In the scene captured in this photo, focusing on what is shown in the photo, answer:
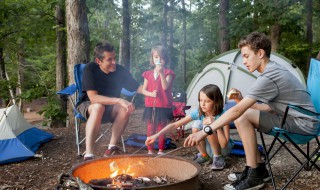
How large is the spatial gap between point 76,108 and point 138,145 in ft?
2.84

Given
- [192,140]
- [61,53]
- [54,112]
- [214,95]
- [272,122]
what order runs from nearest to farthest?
[192,140] < [272,122] < [214,95] < [54,112] < [61,53]

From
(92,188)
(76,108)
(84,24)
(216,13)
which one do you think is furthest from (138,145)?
(216,13)

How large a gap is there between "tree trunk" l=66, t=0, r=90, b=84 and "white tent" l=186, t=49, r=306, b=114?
81.3 inches

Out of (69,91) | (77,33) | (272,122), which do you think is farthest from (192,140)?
(77,33)

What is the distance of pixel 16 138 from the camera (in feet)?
11.2

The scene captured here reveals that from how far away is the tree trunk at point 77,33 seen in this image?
17.2ft

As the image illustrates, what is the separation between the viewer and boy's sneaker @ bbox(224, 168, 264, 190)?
7.60 feet

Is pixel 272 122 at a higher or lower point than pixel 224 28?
lower

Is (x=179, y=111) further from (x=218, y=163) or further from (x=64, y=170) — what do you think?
(x=64, y=170)

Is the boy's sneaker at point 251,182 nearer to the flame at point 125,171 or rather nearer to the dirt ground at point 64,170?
the dirt ground at point 64,170

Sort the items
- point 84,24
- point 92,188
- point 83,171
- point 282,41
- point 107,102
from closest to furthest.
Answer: point 92,188, point 83,171, point 107,102, point 84,24, point 282,41

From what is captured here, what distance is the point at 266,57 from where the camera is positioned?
226cm

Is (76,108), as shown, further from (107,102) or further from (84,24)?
(84,24)

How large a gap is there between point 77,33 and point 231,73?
2.61 metres
